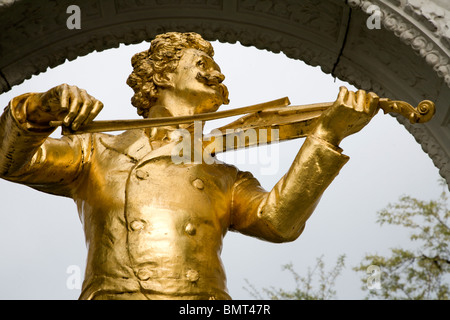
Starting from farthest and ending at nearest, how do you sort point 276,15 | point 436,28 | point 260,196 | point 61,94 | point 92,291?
point 276,15 < point 436,28 < point 260,196 < point 92,291 < point 61,94

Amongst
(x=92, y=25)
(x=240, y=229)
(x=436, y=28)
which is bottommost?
(x=240, y=229)

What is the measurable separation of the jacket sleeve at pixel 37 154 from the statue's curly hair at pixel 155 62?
0.33 metres

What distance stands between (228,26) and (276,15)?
0.23 m

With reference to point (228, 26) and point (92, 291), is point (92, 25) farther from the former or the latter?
point (92, 291)

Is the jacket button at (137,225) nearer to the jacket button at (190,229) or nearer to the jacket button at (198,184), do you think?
the jacket button at (190,229)

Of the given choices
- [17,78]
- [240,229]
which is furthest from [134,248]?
[17,78]

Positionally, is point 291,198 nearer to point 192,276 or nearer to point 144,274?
point 192,276

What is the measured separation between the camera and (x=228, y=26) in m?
4.77

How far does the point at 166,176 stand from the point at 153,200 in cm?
13

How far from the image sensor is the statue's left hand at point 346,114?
3301mm

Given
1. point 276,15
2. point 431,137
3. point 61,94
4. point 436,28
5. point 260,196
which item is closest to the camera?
point 61,94

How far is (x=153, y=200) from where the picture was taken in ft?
11.5

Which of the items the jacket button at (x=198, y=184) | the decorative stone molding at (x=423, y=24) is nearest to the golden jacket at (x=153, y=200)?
the jacket button at (x=198, y=184)

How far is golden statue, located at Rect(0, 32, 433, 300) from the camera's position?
3305 mm
